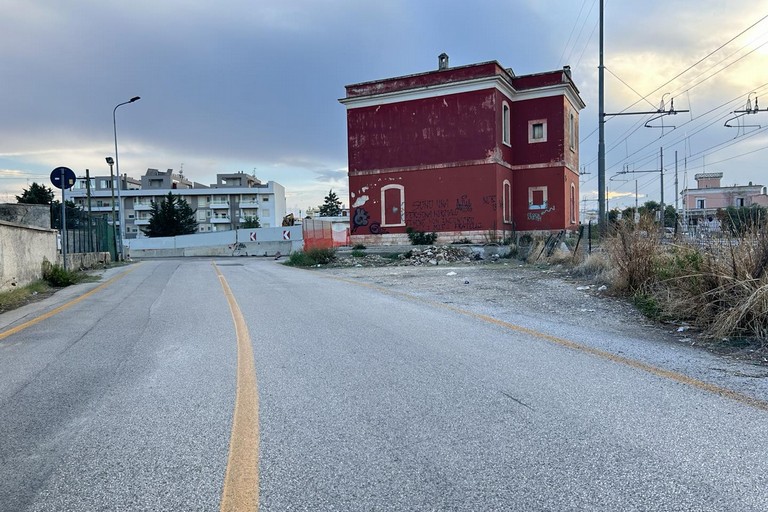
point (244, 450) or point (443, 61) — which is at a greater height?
point (443, 61)

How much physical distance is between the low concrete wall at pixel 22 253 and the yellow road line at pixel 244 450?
9.39 m

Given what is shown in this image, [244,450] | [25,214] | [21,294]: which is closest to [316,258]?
[25,214]

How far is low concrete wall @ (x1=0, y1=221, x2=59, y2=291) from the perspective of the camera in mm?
12297

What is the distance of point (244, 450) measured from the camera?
357 centimetres

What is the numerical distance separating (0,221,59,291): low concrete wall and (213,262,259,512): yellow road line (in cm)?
939

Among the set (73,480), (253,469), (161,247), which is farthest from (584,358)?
(161,247)

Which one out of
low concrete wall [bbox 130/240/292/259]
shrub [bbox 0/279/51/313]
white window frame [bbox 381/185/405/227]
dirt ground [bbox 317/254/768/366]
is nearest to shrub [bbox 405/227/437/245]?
white window frame [bbox 381/185/405/227]

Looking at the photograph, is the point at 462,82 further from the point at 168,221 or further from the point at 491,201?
the point at 168,221

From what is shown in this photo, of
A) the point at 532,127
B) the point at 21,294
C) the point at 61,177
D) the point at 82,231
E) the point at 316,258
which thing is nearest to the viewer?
the point at 21,294


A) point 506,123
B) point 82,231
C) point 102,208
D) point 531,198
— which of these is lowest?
point 82,231

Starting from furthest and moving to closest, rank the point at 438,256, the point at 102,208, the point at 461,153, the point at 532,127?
the point at 102,208
the point at 532,127
the point at 461,153
the point at 438,256

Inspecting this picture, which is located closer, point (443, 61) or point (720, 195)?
point (443, 61)

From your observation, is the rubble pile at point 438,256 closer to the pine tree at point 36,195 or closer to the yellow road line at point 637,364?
the yellow road line at point 637,364

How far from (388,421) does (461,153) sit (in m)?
26.9
